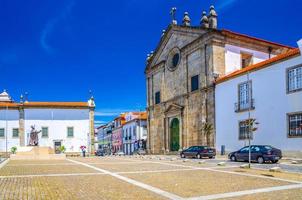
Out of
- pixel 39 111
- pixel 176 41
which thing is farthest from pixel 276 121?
pixel 39 111

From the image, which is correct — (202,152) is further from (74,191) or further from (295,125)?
(74,191)

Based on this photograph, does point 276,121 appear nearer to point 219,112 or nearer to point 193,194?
point 219,112

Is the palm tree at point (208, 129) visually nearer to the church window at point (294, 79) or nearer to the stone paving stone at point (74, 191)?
the church window at point (294, 79)

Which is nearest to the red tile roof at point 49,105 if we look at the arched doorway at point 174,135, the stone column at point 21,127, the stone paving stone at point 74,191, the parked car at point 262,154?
the stone column at point 21,127

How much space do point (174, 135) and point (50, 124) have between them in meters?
21.9

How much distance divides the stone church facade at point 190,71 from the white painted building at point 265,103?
78.9 inches

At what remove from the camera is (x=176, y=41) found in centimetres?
4197

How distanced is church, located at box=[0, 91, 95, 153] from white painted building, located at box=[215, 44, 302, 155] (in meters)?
26.8

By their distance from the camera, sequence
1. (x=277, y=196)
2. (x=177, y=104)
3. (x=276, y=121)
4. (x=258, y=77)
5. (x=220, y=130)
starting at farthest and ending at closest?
(x=177, y=104) < (x=220, y=130) < (x=258, y=77) < (x=276, y=121) < (x=277, y=196)

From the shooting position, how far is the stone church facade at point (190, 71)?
35.1 meters

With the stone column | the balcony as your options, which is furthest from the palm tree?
the stone column

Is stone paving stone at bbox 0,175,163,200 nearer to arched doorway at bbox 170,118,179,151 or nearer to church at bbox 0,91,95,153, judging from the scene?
arched doorway at bbox 170,118,179,151

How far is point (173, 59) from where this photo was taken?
43156 mm

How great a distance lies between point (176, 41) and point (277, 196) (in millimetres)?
34225
